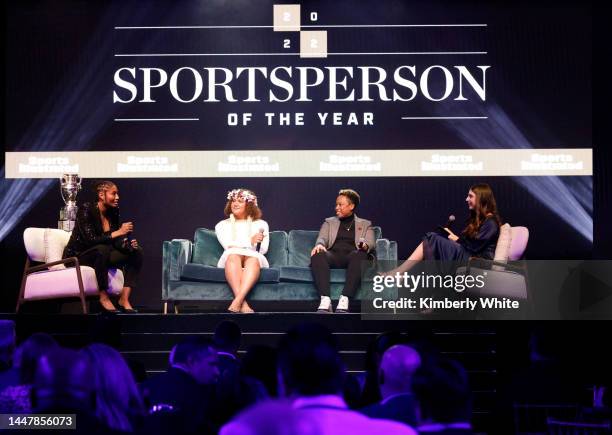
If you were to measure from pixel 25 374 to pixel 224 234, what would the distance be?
579 cm

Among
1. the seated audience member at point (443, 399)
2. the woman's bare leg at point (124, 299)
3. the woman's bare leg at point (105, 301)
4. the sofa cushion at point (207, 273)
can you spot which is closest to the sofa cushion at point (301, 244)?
the sofa cushion at point (207, 273)

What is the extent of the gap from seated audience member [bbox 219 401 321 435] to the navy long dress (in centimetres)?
738

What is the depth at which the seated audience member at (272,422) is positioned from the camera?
1358mm

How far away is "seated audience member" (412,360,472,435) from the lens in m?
2.12

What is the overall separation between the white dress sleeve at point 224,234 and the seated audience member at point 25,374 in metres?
5.41

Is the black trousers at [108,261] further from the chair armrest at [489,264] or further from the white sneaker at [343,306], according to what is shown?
the chair armrest at [489,264]

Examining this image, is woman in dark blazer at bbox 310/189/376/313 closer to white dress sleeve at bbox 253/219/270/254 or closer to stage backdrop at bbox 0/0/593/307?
white dress sleeve at bbox 253/219/270/254

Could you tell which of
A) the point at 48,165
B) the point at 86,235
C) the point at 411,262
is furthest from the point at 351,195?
the point at 48,165

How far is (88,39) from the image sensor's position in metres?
9.64

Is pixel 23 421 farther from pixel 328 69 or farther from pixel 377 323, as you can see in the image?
pixel 328 69

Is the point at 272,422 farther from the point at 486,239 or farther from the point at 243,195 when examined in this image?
the point at 243,195

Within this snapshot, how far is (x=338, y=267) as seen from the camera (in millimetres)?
8656

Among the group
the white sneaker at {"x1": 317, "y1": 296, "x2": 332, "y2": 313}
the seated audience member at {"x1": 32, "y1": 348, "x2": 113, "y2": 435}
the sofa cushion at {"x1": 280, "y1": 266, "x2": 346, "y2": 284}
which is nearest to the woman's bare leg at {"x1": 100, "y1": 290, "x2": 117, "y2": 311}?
the sofa cushion at {"x1": 280, "y1": 266, "x2": 346, "y2": 284}

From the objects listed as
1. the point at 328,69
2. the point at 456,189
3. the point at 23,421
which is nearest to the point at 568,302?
the point at 456,189
